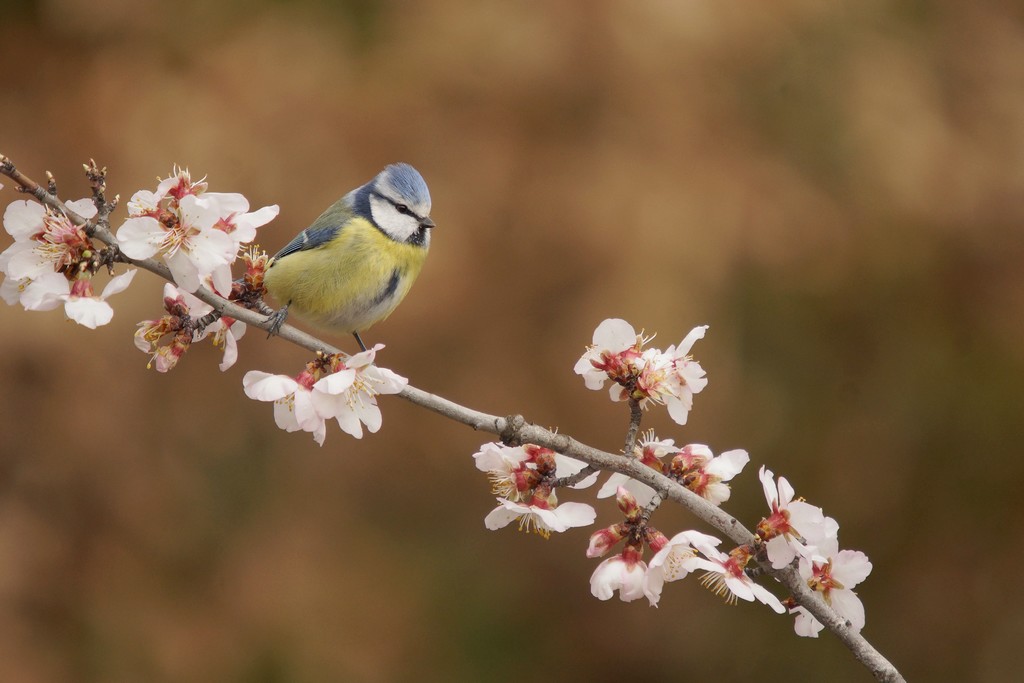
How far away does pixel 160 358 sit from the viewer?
174 centimetres

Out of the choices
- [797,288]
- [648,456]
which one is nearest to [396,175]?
[648,456]

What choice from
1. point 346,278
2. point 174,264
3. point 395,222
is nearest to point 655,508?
point 174,264

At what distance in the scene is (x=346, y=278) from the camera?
7.57 feet

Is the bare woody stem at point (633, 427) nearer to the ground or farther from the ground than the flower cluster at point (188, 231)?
farther from the ground

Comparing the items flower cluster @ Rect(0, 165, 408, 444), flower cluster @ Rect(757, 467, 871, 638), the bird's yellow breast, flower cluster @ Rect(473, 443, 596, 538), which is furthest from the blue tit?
flower cluster @ Rect(757, 467, 871, 638)

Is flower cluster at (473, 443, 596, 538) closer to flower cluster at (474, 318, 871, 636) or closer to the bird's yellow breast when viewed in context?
flower cluster at (474, 318, 871, 636)

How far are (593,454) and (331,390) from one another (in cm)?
40

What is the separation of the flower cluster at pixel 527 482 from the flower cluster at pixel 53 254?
2.12 ft

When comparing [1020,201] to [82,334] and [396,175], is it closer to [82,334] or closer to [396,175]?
[396,175]

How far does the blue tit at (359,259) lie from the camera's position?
230 cm

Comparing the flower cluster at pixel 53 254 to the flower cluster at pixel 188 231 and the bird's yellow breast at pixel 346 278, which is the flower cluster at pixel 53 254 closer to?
the flower cluster at pixel 188 231

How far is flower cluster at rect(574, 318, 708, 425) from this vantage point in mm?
1686

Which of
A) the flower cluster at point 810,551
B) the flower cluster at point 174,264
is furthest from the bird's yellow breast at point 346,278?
the flower cluster at point 810,551

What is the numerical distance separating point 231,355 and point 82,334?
8.45 ft
